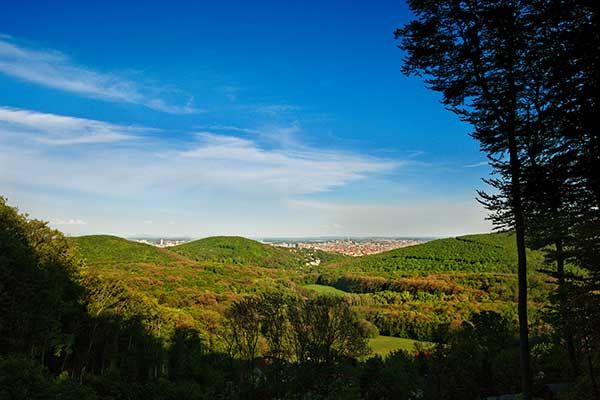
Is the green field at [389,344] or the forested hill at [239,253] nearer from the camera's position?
the green field at [389,344]

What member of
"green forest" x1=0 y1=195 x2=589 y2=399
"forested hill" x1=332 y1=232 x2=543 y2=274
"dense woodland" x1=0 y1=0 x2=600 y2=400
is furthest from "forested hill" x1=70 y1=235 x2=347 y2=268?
"green forest" x1=0 y1=195 x2=589 y2=399

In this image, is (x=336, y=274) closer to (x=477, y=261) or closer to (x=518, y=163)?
(x=477, y=261)

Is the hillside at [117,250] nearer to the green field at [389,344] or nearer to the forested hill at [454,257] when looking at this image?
the forested hill at [454,257]

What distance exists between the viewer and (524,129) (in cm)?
841

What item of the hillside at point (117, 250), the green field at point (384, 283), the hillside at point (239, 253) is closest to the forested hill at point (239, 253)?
the hillside at point (239, 253)

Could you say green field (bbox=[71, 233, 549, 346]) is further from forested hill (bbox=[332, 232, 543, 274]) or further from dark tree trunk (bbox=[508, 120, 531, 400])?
dark tree trunk (bbox=[508, 120, 531, 400])

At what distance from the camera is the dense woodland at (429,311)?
7.82m

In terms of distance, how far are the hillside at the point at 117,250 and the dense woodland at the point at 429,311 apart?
43039 millimetres

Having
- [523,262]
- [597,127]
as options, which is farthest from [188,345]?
[597,127]

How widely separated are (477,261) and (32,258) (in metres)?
89.8

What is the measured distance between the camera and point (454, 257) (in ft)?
325

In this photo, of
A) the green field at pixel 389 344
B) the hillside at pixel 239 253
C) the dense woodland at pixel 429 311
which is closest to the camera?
the dense woodland at pixel 429 311

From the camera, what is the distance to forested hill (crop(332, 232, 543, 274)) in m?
86.1

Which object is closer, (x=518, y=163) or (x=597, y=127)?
(x=597, y=127)
